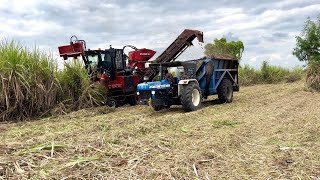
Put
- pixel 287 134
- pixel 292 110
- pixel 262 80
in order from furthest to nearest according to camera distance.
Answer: pixel 262 80
pixel 292 110
pixel 287 134

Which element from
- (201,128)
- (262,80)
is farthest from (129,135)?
(262,80)

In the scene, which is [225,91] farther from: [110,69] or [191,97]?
[110,69]

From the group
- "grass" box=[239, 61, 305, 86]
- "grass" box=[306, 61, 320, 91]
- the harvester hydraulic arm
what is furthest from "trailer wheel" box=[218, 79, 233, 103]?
"grass" box=[239, 61, 305, 86]

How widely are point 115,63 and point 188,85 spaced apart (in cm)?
389

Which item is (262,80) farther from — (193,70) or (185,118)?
(185,118)

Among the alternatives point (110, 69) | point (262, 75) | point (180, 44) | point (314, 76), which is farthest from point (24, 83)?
point (262, 75)

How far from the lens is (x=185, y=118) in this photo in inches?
349

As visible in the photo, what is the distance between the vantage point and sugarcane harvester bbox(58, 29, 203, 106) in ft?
42.6

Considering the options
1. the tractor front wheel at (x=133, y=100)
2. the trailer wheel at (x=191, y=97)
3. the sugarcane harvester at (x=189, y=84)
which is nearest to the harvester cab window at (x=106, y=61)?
the tractor front wheel at (x=133, y=100)

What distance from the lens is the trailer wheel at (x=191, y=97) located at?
10266mm

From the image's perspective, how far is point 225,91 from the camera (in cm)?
1253

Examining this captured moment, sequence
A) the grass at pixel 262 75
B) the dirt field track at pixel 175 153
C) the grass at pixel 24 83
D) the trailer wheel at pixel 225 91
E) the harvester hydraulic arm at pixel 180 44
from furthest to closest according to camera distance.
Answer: the grass at pixel 262 75 → the harvester hydraulic arm at pixel 180 44 → the trailer wheel at pixel 225 91 → the grass at pixel 24 83 → the dirt field track at pixel 175 153

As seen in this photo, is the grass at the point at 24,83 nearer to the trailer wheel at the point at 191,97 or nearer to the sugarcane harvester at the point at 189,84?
the sugarcane harvester at the point at 189,84

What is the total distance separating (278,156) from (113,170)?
7.25 feet
